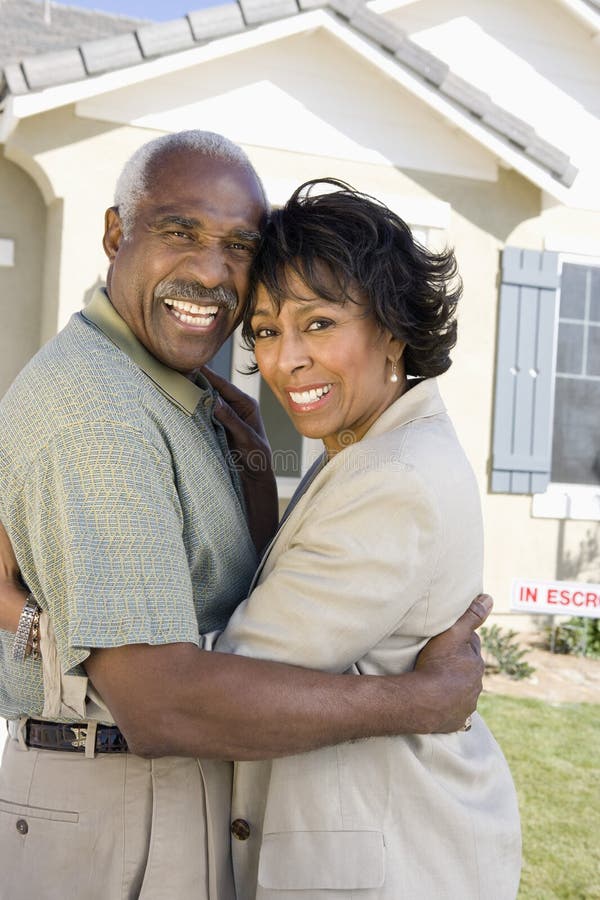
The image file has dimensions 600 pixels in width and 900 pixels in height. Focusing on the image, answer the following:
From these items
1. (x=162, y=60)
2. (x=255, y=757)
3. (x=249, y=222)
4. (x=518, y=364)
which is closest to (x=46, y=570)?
(x=255, y=757)

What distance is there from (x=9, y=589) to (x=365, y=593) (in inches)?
26.2

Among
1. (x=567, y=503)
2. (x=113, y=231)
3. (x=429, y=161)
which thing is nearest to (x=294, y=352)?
(x=113, y=231)

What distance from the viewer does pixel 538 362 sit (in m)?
7.33

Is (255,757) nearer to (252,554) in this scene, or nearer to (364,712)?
(364,712)

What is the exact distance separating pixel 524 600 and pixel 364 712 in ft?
16.2

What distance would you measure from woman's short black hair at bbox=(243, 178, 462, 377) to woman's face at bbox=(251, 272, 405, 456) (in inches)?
1.0

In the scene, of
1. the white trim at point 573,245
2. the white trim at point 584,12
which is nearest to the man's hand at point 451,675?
the white trim at point 573,245

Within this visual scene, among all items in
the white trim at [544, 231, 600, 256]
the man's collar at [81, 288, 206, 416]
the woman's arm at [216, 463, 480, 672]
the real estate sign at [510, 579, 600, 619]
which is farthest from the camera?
the white trim at [544, 231, 600, 256]

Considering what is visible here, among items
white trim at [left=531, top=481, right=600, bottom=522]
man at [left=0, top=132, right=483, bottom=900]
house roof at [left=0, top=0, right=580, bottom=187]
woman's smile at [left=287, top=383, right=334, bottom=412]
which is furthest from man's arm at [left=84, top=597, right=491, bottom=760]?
white trim at [left=531, top=481, right=600, bottom=522]

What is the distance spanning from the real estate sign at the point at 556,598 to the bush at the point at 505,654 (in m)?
0.33

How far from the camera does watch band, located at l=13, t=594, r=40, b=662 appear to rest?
1664 millimetres

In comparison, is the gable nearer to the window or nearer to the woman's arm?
the window

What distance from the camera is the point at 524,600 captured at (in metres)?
6.29

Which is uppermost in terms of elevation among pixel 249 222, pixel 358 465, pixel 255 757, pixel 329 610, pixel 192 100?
pixel 192 100
